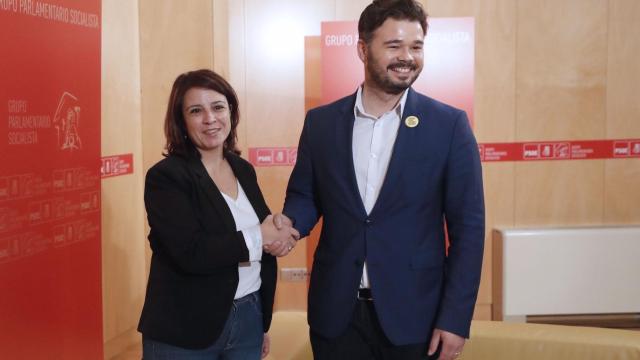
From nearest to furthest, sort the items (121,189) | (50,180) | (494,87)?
(50,180)
(121,189)
(494,87)

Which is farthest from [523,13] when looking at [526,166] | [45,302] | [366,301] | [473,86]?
[45,302]

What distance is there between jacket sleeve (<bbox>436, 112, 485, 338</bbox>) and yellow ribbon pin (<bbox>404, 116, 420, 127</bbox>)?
0.43 feet

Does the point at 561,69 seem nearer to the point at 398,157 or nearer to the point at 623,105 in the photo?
the point at 623,105

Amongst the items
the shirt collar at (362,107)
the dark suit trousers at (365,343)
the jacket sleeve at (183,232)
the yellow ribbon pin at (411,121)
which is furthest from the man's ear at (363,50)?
the dark suit trousers at (365,343)

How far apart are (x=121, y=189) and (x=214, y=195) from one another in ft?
9.35

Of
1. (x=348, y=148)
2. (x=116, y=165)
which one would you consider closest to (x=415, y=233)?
(x=348, y=148)

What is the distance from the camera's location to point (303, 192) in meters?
2.39

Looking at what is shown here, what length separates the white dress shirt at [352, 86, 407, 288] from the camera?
216 cm

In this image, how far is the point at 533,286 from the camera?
16.8 feet

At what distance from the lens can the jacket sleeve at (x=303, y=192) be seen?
92.0 inches

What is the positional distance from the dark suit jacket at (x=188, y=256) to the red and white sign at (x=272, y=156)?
303 centimetres

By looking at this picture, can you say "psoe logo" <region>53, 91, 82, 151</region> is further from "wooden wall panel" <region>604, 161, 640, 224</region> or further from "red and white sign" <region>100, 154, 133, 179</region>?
"wooden wall panel" <region>604, 161, 640, 224</region>

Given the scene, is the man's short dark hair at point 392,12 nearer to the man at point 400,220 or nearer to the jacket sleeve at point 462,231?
the man at point 400,220

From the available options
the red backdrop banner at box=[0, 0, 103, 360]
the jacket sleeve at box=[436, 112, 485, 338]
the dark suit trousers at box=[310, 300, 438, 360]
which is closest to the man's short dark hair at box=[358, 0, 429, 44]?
the jacket sleeve at box=[436, 112, 485, 338]
